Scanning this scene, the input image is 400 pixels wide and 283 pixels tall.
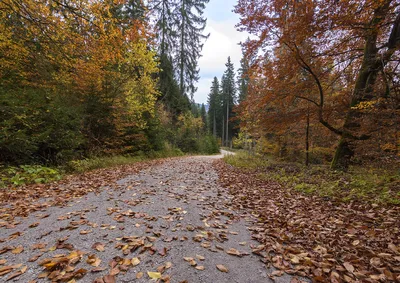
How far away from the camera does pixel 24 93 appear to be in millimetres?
6840

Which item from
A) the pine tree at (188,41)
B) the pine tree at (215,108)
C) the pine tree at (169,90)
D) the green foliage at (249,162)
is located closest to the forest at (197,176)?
the green foliage at (249,162)

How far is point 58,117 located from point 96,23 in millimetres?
3736

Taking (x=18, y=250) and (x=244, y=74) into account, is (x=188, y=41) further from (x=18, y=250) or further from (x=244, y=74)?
(x=18, y=250)

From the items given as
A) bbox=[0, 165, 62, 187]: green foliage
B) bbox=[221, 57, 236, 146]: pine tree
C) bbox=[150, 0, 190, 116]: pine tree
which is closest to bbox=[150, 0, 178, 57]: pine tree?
bbox=[150, 0, 190, 116]: pine tree

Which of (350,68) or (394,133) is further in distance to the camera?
(350,68)

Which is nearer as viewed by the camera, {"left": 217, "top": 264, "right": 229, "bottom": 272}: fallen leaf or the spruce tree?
{"left": 217, "top": 264, "right": 229, "bottom": 272}: fallen leaf

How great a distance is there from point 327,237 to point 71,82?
421 inches

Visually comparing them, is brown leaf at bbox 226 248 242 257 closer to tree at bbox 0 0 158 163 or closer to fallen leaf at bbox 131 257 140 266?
fallen leaf at bbox 131 257 140 266

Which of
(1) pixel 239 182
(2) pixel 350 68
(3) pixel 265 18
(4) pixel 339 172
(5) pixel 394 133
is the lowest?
(1) pixel 239 182

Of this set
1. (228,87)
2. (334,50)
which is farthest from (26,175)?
(228,87)

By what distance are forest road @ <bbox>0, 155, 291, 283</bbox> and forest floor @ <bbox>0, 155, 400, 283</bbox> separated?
0.04 ft

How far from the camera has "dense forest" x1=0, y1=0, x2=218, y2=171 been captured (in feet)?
20.1

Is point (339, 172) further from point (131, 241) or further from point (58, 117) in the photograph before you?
point (58, 117)

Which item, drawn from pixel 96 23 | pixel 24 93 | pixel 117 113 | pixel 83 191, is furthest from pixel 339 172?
pixel 24 93
